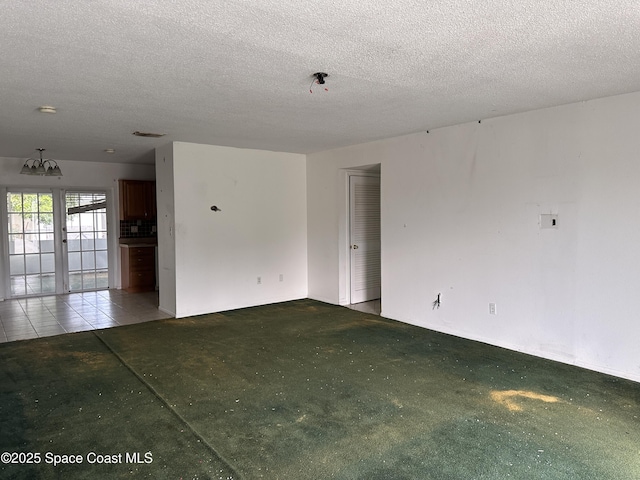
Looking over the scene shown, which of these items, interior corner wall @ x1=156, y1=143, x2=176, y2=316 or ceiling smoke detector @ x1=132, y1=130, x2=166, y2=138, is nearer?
ceiling smoke detector @ x1=132, y1=130, x2=166, y2=138

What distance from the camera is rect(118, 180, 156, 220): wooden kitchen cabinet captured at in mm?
7863

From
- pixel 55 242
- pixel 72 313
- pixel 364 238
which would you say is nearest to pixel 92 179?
pixel 55 242

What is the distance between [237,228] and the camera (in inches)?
241

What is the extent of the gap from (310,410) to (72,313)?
453 centimetres

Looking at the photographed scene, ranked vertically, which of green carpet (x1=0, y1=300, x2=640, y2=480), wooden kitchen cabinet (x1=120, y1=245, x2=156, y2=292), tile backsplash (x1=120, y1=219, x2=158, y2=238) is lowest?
green carpet (x1=0, y1=300, x2=640, y2=480)

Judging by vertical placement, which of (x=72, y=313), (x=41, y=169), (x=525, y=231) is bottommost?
(x=72, y=313)

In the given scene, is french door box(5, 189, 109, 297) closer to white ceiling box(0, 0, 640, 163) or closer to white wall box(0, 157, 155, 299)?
white wall box(0, 157, 155, 299)

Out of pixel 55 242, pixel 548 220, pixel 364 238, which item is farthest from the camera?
pixel 55 242

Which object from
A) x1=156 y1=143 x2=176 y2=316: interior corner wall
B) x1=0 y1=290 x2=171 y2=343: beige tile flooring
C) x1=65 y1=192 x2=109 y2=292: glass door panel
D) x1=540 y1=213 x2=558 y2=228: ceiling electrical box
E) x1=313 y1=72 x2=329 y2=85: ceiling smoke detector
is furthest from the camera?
x1=65 y1=192 x2=109 y2=292: glass door panel

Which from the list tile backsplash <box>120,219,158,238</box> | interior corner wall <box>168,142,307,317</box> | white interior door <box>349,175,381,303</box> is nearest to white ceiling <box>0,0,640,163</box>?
interior corner wall <box>168,142,307,317</box>

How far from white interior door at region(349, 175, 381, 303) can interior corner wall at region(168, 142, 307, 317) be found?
87 centimetres

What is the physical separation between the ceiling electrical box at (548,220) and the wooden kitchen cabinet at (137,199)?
263 inches

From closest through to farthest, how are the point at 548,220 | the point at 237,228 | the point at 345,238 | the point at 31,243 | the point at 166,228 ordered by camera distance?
1. the point at 548,220
2. the point at 166,228
3. the point at 237,228
4. the point at 345,238
5. the point at 31,243

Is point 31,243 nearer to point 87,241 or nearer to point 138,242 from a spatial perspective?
point 87,241
